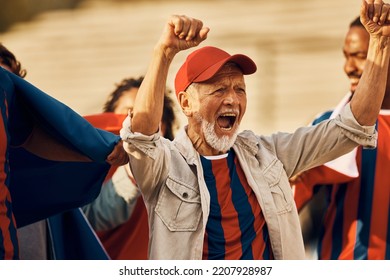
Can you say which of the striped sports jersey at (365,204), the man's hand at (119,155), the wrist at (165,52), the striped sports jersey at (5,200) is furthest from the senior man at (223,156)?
the striped sports jersey at (365,204)

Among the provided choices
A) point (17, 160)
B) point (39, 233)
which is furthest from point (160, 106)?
point (39, 233)

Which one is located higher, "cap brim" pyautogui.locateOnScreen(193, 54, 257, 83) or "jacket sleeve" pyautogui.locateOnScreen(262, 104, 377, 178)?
"cap brim" pyautogui.locateOnScreen(193, 54, 257, 83)

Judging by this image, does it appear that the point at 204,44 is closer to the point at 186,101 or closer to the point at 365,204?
the point at 365,204

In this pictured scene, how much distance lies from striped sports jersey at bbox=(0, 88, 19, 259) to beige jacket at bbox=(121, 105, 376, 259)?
42cm

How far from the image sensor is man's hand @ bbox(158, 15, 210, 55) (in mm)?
4355

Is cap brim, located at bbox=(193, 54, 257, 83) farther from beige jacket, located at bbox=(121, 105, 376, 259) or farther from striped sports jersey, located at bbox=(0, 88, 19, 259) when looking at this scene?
striped sports jersey, located at bbox=(0, 88, 19, 259)

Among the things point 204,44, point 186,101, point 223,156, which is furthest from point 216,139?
point 204,44

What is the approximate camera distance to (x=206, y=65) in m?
4.74

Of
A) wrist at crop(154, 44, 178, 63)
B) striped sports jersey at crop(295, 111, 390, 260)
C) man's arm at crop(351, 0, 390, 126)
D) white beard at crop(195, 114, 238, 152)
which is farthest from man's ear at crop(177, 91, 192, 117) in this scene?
striped sports jersey at crop(295, 111, 390, 260)

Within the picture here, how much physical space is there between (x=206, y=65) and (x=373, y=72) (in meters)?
0.61

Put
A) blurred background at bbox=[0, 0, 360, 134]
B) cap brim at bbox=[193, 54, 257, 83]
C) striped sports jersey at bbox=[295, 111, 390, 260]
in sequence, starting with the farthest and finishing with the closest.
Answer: blurred background at bbox=[0, 0, 360, 134], striped sports jersey at bbox=[295, 111, 390, 260], cap brim at bbox=[193, 54, 257, 83]
